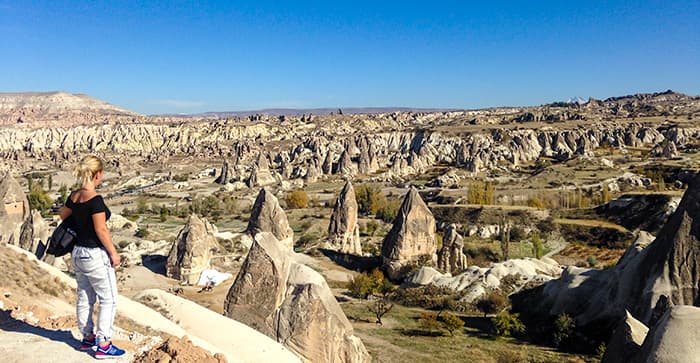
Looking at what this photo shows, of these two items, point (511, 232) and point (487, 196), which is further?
point (487, 196)

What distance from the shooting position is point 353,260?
28.8m

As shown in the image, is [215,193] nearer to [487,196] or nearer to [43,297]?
[487,196]

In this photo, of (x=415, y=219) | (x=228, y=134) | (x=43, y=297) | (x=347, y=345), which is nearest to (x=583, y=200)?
(x=415, y=219)

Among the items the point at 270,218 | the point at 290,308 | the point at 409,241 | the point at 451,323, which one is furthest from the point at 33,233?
the point at 290,308

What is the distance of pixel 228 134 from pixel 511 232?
108438mm

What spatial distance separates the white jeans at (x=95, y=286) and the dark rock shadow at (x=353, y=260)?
22895mm

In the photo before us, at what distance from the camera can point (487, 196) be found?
46938mm

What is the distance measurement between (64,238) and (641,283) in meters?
14.4

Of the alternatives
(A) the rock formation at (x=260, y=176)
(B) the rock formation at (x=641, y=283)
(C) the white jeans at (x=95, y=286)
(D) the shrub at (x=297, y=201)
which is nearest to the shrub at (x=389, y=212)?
(D) the shrub at (x=297, y=201)

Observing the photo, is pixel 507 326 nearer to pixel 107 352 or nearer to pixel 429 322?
pixel 429 322

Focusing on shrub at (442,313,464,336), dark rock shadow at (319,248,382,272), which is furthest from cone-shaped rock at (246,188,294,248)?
shrub at (442,313,464,336)

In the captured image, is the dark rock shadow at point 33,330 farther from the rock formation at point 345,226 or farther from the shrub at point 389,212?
the shrub at point 389,212

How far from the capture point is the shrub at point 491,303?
64.0 feet

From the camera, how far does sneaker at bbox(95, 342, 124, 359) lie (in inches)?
184
